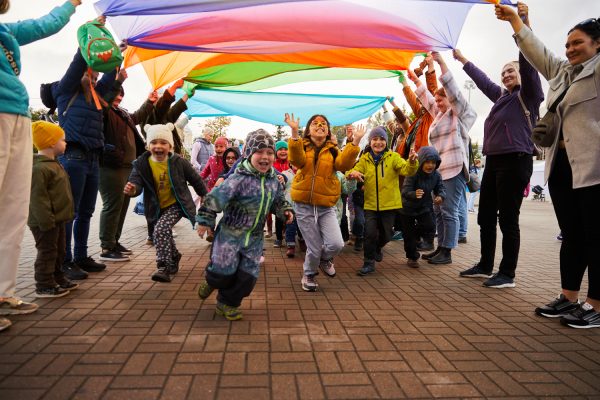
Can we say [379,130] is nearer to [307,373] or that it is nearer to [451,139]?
[451,139]

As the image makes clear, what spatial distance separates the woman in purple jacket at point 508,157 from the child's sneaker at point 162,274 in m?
3.54

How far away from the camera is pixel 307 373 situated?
229 centimetres

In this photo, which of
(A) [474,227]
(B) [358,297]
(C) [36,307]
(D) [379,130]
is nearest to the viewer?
(C) [36,307]

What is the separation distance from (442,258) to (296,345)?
3.63 m

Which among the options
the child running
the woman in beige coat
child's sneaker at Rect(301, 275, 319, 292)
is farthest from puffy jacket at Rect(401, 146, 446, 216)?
the woman in beige coat

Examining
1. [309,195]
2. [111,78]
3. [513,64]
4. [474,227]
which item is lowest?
[474,227]

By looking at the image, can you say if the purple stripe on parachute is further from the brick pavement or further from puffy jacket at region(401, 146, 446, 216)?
the brick pavement

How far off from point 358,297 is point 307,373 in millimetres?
1685

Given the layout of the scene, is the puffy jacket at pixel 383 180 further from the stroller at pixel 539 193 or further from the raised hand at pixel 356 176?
the stroller at pixel 539 193

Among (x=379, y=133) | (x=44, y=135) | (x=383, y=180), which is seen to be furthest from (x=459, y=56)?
(x=44, y=135)

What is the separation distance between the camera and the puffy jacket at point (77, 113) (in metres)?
3.95

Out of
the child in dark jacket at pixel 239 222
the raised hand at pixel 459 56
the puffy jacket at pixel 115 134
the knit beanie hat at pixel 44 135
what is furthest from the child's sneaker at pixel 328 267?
the knit beanie hat at pixel 44 135

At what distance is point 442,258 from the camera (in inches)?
221

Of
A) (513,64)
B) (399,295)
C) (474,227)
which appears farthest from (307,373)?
(474,227)
